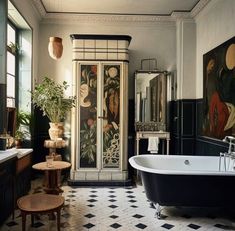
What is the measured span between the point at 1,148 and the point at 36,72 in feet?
8.10

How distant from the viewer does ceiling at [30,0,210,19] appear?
4992mm

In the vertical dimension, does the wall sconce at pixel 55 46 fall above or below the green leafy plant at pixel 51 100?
above

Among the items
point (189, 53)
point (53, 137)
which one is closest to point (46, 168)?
point (53, 137)

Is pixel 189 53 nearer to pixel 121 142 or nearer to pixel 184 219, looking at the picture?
pixel 121 142

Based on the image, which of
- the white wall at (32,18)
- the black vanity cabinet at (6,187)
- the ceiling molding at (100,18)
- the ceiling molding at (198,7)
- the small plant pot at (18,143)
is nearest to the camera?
the black vanity cabinet at (6,187)

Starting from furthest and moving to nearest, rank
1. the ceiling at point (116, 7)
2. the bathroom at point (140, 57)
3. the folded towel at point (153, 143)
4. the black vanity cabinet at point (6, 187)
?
the folded towel at point (153, 143) < the ceiling at point (116, 7) < the bathroom at point (140, 57) < the black vanity cabinet at point (6, 187)

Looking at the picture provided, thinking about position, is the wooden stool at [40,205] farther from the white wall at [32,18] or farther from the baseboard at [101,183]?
the white wall at [32,18]

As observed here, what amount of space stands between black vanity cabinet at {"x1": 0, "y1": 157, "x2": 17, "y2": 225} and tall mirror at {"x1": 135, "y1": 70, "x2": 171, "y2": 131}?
2.86 meters

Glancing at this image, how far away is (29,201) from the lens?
291cm

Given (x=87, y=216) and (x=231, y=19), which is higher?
(x=231, y=19)

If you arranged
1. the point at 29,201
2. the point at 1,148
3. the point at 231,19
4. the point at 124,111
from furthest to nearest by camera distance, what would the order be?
1. the point at 124,111
2. the point at 231,19
3. the point at 1,148
4. the point at 29,201

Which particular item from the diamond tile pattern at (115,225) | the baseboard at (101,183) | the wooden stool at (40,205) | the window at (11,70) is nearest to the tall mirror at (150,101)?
the baseboard at (101,183)

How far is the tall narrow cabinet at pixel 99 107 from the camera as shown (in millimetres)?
5039

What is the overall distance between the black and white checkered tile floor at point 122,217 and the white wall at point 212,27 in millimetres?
2411
